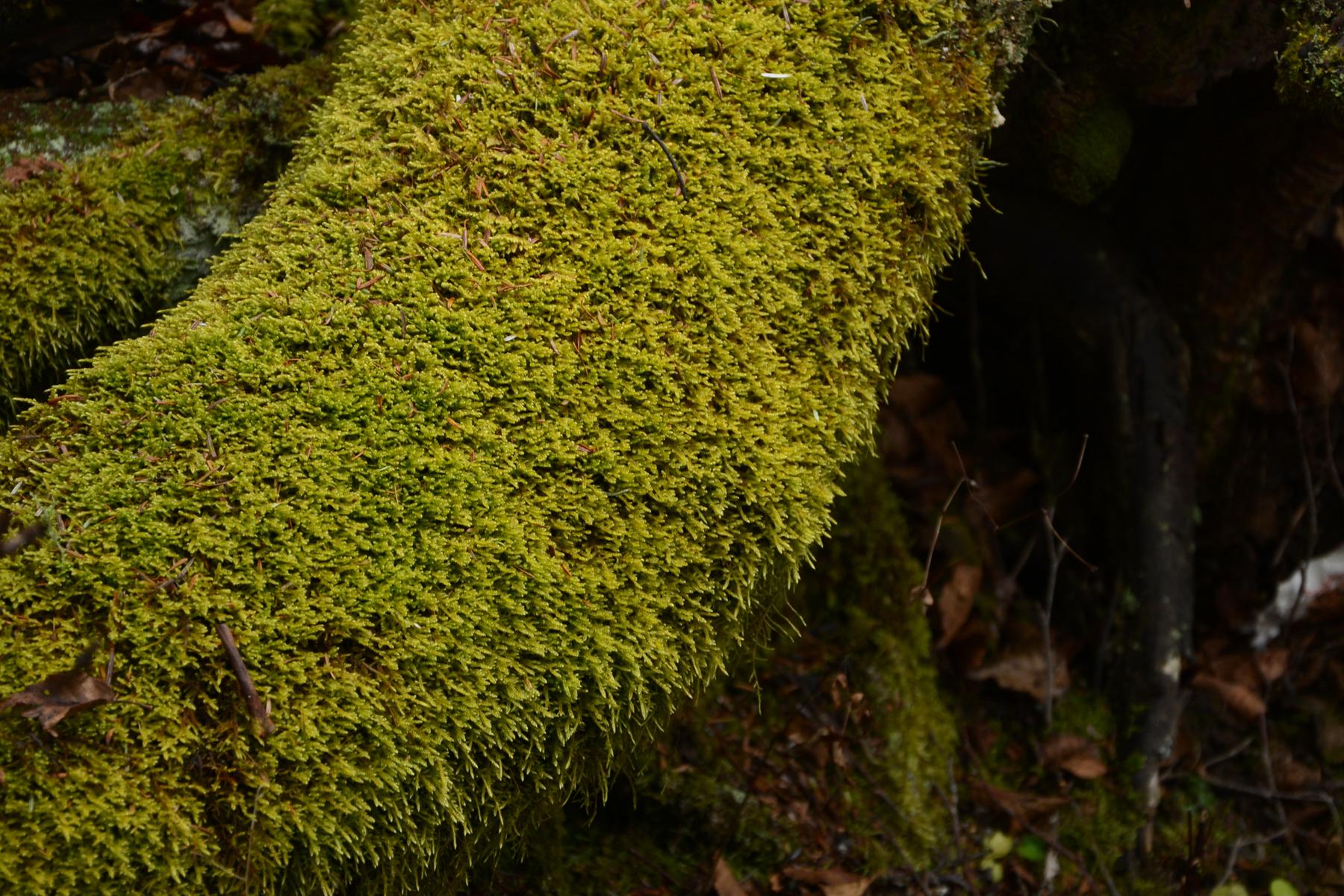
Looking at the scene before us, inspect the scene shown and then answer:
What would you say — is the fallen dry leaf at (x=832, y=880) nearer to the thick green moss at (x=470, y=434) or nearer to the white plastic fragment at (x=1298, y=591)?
the thick green moss at (x=470, y=434)

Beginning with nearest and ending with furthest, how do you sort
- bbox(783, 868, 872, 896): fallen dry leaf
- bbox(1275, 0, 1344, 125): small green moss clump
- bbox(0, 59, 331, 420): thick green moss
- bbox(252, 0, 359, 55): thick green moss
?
bbox(1275, 0, 1344, 125): small green moss clump
bbox(0, 59, 331, 420): thick green moss
bbox(783, 868, 872, 896): fallen dry leaf
bbox(252, 0, 359, 55): thick green moss

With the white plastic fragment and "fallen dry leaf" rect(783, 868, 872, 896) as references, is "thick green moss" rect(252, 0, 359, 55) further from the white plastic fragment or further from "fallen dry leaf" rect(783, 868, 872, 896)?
the white plastic fragment

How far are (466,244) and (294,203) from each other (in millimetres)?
449

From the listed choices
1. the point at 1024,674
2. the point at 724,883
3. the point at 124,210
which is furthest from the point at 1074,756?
the point at 124,210

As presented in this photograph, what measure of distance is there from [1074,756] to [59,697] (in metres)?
3.51

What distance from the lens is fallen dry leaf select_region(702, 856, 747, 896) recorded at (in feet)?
8.91

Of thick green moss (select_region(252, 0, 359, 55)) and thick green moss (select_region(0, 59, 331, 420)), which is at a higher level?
thick green moss (select_region(252, 0, 359, 55))

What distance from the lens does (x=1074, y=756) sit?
3699 millimetres

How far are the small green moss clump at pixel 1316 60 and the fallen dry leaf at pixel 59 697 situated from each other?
2963mm

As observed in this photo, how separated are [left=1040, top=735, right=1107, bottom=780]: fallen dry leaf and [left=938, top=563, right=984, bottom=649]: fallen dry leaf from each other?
565 millimetres

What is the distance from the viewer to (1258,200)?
11.9 feet

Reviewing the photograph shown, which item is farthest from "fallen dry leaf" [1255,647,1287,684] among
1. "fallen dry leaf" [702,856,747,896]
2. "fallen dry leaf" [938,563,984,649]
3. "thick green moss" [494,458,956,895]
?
"fallen dry leaf" [702,856,747,896]

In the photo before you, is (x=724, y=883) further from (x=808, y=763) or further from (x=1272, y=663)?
(x=1272, y=663)

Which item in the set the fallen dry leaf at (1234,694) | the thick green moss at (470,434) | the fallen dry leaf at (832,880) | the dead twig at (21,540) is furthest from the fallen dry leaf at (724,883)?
the fallen dry leaf at (1234,694)
